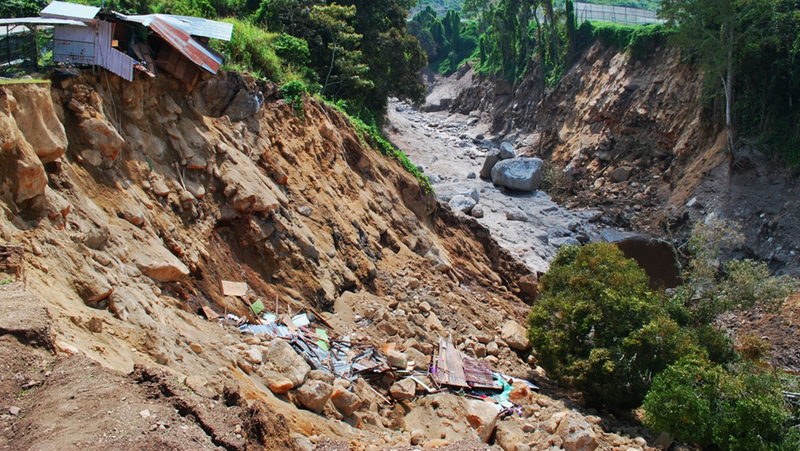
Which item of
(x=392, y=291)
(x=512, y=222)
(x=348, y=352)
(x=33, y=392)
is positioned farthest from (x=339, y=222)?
(x=512, y=222)

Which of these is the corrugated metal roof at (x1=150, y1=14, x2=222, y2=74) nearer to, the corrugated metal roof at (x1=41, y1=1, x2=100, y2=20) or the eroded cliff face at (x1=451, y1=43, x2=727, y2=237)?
the corrugated metal roof at (x1=41, y1=1, x2=100, y2=20)

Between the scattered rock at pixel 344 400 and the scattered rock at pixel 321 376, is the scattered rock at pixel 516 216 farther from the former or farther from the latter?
the scattered rock at pixel 344 400

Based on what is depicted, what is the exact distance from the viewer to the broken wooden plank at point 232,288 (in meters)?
10.3

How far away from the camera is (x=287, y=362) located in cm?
848

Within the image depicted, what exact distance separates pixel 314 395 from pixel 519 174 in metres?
26.3

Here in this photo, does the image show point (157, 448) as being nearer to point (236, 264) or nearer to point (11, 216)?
point (11, 216)

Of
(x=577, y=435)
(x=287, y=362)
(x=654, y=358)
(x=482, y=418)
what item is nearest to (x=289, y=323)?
(x=287, y=362)

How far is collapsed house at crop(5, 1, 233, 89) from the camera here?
987cm

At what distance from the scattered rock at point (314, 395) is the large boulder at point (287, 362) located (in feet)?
0.63

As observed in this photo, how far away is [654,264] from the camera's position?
2616 centimetres

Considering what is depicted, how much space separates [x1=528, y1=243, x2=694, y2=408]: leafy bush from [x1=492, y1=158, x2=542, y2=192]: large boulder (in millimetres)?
19189

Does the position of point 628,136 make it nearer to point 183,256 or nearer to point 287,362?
point 183,256

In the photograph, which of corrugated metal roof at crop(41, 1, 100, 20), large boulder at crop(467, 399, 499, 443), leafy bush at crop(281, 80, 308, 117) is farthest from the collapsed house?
large boulder at crop(467, 399, 499, 443)

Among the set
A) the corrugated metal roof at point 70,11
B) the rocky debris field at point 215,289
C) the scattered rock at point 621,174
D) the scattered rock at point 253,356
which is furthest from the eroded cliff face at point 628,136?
the corrugated metal roof at point 70,11
